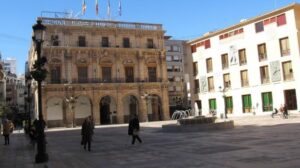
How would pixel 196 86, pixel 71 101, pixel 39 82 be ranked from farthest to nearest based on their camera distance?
pixel 196 86 → pixel 71 101 → pixel 39 82

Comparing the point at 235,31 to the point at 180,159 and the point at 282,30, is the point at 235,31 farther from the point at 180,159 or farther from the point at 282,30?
the point at 180,159

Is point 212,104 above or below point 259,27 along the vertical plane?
below

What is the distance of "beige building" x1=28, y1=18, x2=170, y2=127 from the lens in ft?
153

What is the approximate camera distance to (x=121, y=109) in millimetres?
49562

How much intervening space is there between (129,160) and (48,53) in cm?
3715

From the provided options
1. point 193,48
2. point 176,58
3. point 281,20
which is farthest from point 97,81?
point 176,58

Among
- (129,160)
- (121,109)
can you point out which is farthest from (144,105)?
(129,160)

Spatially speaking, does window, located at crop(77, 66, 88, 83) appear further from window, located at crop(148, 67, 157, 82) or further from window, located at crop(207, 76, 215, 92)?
window, located at crop(207, 76, 215, 92)

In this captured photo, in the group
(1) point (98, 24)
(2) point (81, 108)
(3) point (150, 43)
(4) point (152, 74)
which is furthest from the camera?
(3) point (150, 43)

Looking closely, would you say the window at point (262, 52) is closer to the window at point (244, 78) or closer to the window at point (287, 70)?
the window at point (287, 70)

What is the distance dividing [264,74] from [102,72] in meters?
20.6

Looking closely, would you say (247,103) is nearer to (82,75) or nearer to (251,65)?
(251,65)

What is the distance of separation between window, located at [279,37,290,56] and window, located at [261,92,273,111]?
4857mm

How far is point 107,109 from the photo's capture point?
5050 centimetres
